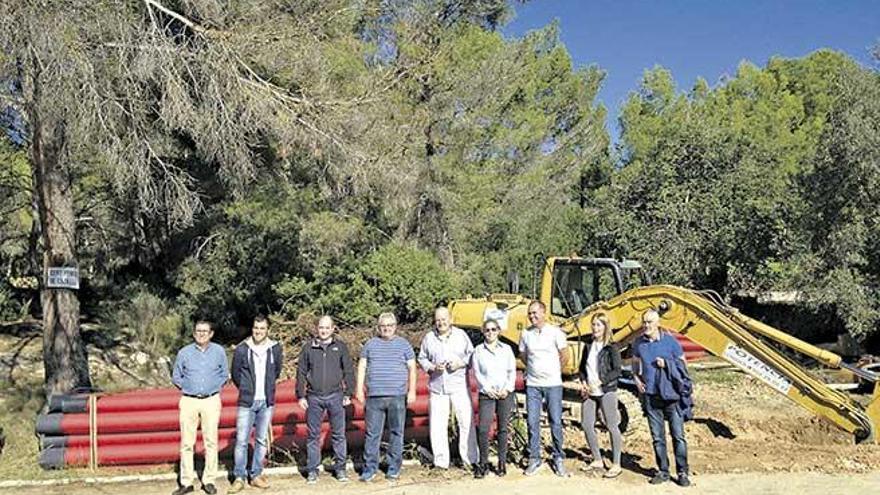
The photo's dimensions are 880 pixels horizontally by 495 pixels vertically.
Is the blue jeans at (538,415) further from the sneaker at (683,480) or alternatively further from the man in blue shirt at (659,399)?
the sneaker at (683,480)

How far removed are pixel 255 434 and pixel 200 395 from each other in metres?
0.68

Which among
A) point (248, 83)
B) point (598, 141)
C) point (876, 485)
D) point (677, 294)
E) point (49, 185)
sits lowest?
point (876, 485)

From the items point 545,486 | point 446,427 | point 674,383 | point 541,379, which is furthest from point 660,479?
point 446,427

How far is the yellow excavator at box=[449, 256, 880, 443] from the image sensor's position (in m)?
8.58

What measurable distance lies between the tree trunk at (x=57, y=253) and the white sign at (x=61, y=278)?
0.82 ft

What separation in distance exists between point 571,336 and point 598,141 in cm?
2132

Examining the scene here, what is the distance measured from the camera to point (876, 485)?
725 centimetres

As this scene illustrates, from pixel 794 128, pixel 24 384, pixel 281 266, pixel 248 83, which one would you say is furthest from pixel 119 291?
pixel 794 128

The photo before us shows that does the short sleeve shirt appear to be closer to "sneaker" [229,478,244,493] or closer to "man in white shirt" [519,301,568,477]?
"man in white shirt" [519,301,568,477]

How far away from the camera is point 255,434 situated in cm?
754

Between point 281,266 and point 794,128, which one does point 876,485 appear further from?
point 794,128

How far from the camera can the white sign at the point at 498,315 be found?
11.3 meters

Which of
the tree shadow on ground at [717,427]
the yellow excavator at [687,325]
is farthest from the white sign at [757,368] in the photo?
the tree shadow on ground at [717,427]

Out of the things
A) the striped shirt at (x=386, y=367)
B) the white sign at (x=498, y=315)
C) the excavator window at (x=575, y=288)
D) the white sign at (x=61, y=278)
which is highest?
the white sign at (x=61, y=278)
